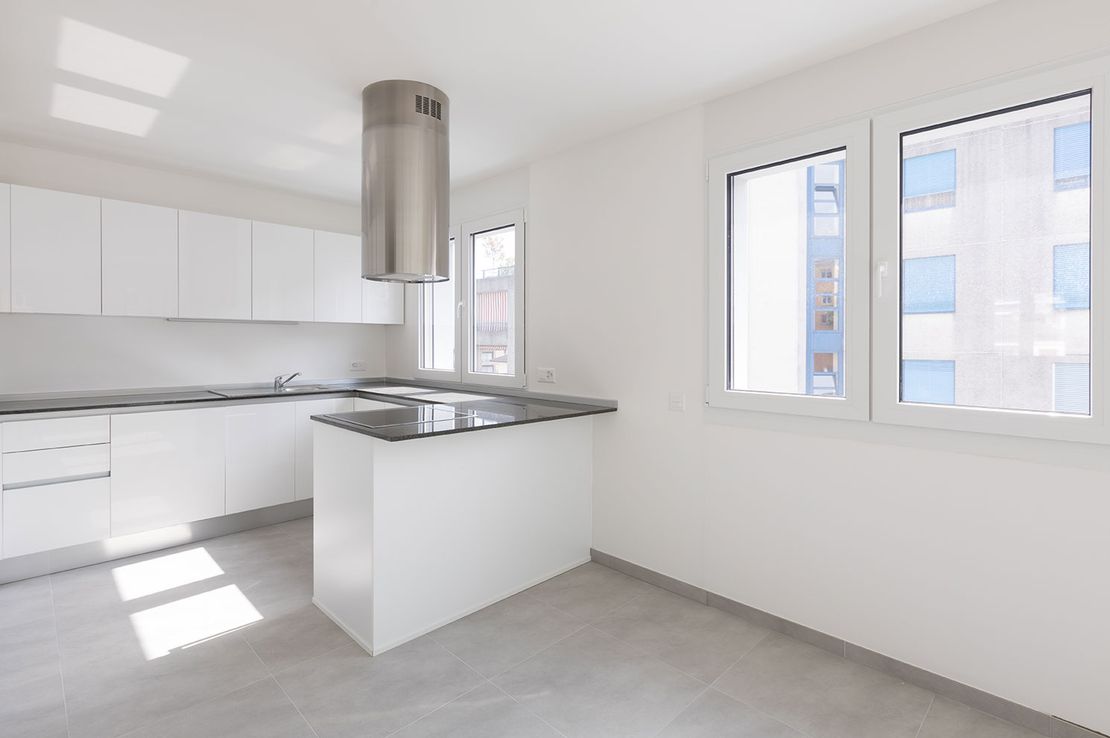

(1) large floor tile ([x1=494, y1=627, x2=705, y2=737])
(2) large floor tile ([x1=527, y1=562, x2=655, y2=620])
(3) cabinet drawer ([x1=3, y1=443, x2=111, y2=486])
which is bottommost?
(1) large floor tile ([x1=494, y1=627, x2=705, y2=737])

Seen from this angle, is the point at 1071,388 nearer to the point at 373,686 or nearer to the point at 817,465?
the point at 817,465

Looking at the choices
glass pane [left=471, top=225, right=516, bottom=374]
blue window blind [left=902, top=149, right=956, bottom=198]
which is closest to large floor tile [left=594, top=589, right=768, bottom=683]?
glass pane [left=471, top=225, right=516, bottom=374]

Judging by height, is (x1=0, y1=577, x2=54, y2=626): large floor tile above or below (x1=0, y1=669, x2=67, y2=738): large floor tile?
above

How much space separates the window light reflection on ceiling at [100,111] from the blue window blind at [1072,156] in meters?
3.96

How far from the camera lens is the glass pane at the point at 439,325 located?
4609mm

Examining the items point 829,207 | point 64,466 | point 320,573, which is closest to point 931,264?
point 829,207

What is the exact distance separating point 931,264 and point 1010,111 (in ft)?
1.84

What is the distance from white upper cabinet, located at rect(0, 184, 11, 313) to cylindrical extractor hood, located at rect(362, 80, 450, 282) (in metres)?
2.22

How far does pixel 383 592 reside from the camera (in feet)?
7.69

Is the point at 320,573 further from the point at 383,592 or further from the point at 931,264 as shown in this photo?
the point at 931,264

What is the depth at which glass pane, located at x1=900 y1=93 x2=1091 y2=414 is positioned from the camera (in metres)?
1.87

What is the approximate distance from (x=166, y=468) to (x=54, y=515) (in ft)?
1.82

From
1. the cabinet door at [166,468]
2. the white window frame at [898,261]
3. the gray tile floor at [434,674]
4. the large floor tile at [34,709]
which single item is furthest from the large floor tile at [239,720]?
the white window frame at [898,261]

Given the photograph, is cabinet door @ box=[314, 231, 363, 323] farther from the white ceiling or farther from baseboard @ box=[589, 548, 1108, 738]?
baseboard @ box=[589, 548, 1108, 738]
